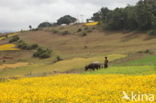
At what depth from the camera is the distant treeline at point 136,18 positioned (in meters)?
101

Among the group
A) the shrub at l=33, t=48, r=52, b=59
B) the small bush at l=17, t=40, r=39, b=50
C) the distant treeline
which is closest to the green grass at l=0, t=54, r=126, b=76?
the shrub at l=33, t=48, r=52, b=59

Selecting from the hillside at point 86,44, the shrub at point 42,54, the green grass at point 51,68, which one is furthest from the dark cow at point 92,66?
the shrub at point 42,54

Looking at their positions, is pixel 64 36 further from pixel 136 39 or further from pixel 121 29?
pixel 136 39

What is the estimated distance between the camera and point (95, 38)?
11069cm

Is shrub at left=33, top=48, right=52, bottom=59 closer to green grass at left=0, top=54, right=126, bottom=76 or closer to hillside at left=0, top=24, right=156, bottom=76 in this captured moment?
hillside at left=0, top=24, right=156, bottom=76

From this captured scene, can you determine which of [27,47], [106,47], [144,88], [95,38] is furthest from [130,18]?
[144,88]

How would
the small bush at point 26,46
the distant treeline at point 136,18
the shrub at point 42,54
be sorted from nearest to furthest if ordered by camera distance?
the shrub at point 42,54, the distant treeline at point 136,18, the small bush at point 26,46

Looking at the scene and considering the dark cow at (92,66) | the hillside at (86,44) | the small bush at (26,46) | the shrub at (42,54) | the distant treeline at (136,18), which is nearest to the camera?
the dark cow at (92,66)

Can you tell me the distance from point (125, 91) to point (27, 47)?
290 ft

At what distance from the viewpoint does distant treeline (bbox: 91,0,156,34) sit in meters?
101

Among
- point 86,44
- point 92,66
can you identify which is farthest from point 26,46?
point 92,66

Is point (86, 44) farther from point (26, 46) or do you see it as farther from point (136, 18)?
point (26, 46)

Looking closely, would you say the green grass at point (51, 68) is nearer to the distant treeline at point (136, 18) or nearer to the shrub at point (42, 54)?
the shrub at point (42, 54)

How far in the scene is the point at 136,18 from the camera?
10444 cm
